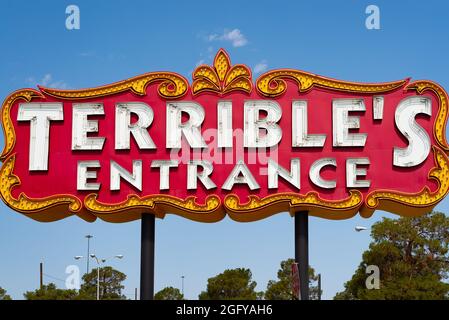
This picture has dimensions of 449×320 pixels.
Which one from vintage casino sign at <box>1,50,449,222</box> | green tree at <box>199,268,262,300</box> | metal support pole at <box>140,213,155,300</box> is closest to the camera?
metal support pole at <box>140,213,155,300</box>

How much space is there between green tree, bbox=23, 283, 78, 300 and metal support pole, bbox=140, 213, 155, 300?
35561 mm

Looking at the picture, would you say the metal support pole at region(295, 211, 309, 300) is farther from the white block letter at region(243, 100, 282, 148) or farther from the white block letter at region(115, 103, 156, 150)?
the white block letter at region(115, 103, 156, 150)

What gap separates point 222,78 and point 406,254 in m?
→ 31.0

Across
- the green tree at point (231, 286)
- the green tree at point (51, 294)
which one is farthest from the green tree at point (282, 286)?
the green tree at point (51, 294)

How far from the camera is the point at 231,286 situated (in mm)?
61844

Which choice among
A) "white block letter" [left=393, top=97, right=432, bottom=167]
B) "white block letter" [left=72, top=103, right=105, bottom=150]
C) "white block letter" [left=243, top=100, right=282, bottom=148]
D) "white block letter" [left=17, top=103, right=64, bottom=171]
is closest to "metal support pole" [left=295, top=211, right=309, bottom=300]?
"white block letter" [left=243, top=100, right=282, bottom=148]

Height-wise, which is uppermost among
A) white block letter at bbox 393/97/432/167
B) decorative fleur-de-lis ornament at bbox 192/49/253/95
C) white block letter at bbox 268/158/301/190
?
decorative fleur-de-lis ornament at bbox 192/49/253/95

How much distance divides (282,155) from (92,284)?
185ft

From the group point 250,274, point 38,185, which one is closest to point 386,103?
point 38,185

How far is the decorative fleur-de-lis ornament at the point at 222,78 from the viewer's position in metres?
19.0

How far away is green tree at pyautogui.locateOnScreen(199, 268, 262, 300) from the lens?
61.3m

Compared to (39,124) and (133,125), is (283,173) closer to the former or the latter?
(133,125)

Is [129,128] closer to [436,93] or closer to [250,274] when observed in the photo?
[436,93]

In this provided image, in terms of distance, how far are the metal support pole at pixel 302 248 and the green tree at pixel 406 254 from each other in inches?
1054
